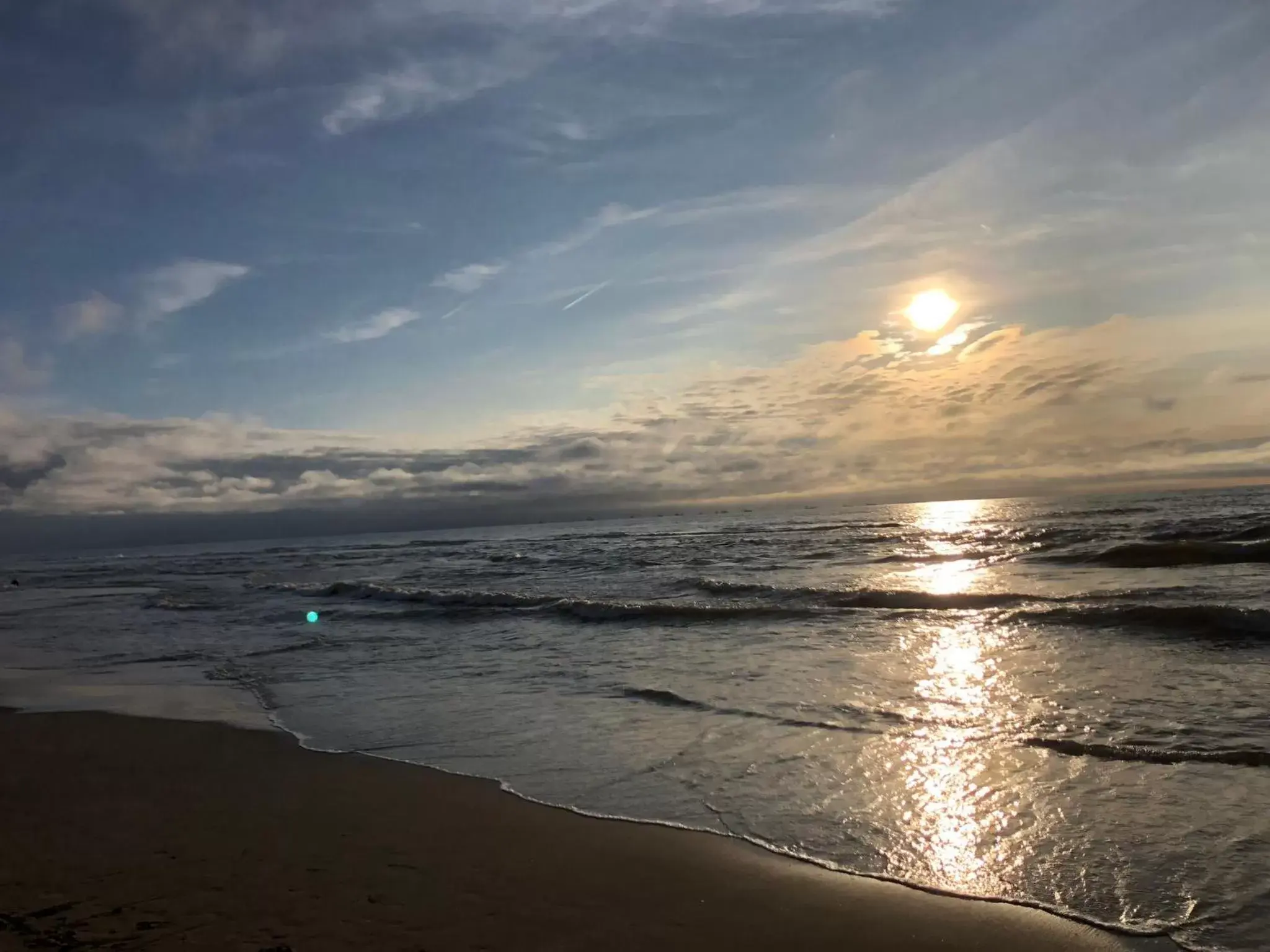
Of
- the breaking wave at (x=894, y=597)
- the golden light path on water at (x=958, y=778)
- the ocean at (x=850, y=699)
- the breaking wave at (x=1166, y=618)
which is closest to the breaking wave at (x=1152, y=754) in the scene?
the ocean at (x=850, y=699)

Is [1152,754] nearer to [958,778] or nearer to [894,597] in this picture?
[958,778]

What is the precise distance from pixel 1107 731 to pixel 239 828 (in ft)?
22.6

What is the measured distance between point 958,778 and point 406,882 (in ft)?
12.7

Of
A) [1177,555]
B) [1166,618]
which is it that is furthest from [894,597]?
[1177,555]

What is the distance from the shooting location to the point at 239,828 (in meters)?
5.30

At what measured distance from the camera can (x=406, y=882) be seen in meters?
4.32

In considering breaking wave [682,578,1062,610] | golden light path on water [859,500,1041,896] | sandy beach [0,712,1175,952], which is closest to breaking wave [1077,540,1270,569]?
breaking wave [682,578,1062,610]

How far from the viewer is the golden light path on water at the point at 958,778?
4363mm

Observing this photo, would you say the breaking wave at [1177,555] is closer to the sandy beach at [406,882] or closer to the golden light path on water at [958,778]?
the golden light path on water at [958,778]

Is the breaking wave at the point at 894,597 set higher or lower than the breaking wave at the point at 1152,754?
lower

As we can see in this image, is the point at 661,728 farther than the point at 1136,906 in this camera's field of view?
Yes

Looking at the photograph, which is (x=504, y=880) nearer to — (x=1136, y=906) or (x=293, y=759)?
(x=1136, y=906)

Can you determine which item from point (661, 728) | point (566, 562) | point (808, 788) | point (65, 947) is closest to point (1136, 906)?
point (808, 788)

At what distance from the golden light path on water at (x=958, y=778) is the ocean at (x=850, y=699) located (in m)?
0.03
